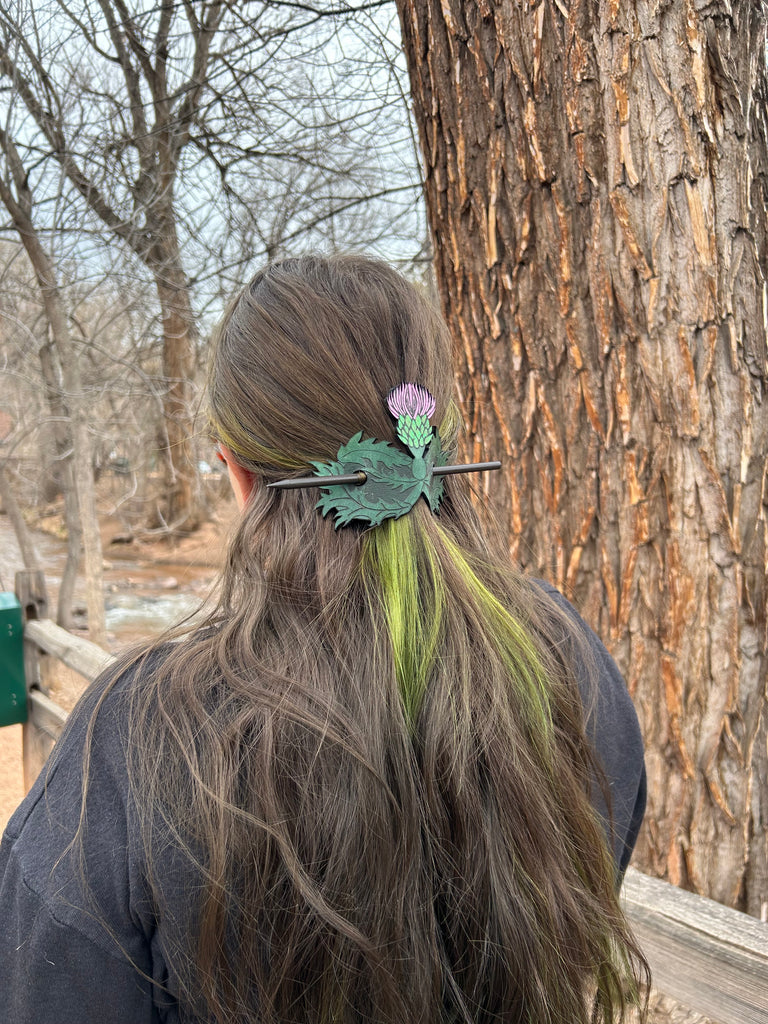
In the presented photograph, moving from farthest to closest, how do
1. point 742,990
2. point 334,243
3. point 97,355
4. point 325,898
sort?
point 97,355 < point 334,243 < point 742,990 < point 325,898

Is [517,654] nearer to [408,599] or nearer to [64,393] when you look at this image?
[408,599]

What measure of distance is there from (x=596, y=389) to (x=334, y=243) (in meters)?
4.49

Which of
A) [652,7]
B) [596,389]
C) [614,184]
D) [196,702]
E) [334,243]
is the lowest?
[196,702]

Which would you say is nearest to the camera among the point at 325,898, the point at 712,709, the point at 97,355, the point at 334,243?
the point at 325,898

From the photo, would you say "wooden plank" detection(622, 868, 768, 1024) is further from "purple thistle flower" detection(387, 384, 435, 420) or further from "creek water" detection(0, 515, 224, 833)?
"creek water" detection(0, 515, 224, 833)

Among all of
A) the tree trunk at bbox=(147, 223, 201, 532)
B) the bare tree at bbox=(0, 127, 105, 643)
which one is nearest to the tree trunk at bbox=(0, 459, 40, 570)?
the bare tree at bbox=(0, 127, 105, 643)

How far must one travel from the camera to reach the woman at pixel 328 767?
0.80 metres

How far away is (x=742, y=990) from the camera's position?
1293 mm

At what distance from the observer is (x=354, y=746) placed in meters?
0.82

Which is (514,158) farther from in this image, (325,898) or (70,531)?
(70,531)

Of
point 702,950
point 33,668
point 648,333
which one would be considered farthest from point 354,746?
point 33,668

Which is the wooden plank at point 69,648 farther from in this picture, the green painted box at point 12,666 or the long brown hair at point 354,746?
the long brown hair at point 354,746

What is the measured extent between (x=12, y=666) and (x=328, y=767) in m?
3.12

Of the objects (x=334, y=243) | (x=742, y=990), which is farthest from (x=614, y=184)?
(x=334, y=243)
